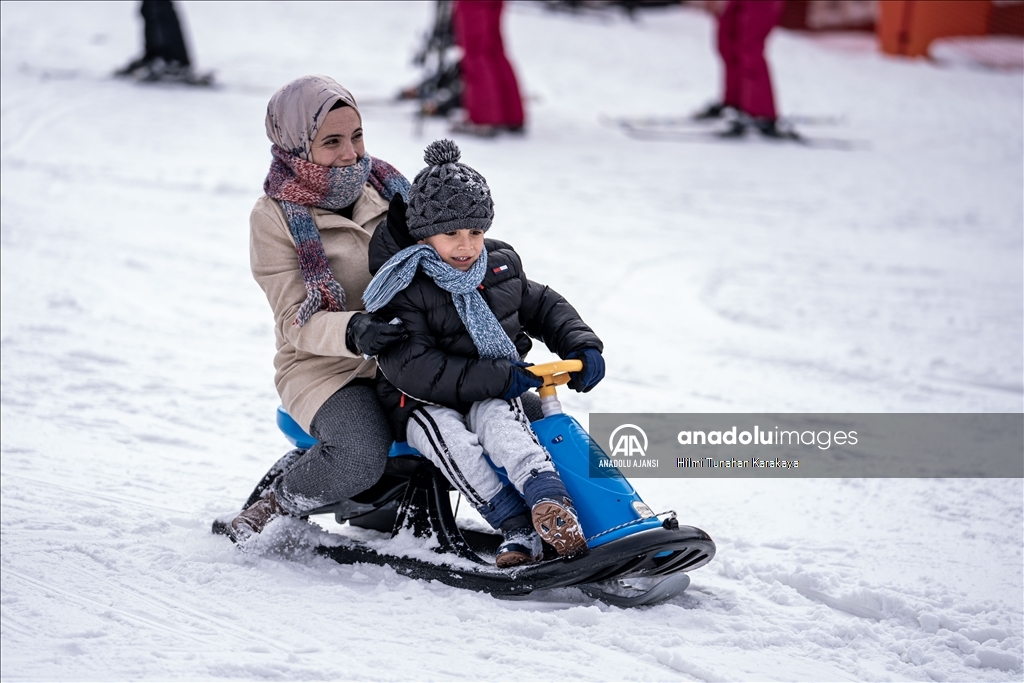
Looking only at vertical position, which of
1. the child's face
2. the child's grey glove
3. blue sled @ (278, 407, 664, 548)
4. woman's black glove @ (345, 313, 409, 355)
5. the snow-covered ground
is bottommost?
the snow-covered ground

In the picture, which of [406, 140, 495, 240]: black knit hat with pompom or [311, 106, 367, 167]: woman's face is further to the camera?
[311, 106, 367, 167]: woman's face

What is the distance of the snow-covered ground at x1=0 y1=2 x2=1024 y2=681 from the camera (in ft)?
8.11

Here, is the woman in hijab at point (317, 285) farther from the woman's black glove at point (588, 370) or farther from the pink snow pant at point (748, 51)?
the pink snow pant at point (748, 51)

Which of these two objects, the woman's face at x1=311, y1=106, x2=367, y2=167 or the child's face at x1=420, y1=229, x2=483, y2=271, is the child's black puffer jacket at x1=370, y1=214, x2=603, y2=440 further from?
the woman's face at x1=311, y1=106, x2=367, y2=167

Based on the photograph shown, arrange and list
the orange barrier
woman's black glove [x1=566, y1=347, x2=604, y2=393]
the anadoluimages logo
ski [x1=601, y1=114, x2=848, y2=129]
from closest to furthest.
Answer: woman's black glove [x1=566, y1=347, x2=604, y2=393], the anadoluimages logo, ski [x1=601, y1=114, x2=848, y2=129], the orange barrier

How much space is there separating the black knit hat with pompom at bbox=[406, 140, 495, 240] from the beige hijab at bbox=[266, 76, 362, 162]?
343 millimetres

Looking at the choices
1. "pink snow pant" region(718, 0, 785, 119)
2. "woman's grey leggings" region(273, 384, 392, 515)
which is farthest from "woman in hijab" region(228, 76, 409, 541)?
"pink snow pant" region(718, 0, 785, 119)

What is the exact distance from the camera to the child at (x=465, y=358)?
2600mm

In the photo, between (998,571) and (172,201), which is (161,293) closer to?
(172,201)

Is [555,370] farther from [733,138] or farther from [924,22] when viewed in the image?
[924,22]

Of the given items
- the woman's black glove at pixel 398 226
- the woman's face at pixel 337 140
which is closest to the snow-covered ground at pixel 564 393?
the woman's black glove at pixel 398 226

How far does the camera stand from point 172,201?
264 inches

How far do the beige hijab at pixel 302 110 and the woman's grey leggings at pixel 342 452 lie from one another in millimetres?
660

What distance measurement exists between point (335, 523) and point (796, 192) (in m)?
5.54
